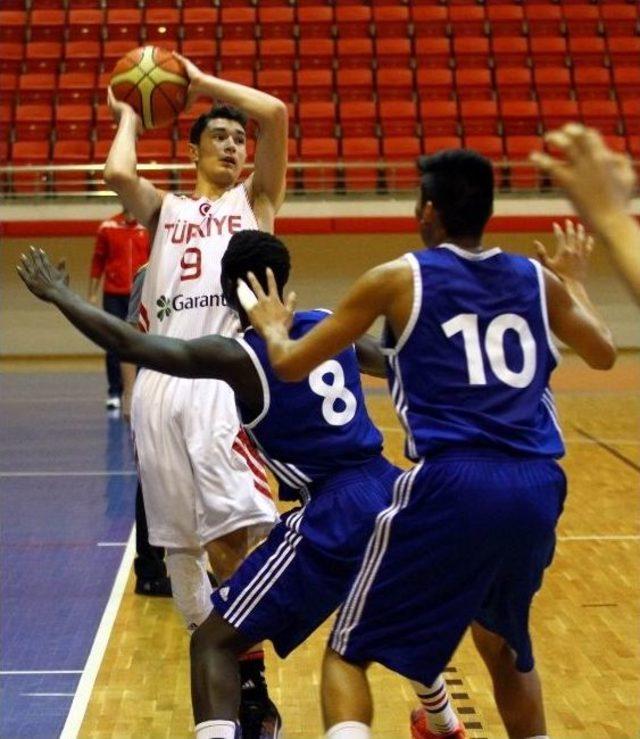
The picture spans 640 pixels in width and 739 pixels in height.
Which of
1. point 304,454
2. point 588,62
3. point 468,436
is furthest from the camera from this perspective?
point 588,62

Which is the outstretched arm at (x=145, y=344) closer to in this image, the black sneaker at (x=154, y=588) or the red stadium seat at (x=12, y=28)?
the black sneaker at (x=154, y=588)

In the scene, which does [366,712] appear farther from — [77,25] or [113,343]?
[77,25]

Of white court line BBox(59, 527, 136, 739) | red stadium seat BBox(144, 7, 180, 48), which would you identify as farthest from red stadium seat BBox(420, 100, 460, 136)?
white court line BBox(59, 527, 136, 739)

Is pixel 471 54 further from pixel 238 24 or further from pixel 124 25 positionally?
pixel 124 25

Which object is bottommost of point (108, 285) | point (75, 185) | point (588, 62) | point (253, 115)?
point (253, 115)

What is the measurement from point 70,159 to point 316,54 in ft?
13.0

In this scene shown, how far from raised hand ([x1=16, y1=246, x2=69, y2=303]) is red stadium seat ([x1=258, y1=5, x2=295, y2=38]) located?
1566 centimetres

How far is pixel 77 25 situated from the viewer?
18.2 m

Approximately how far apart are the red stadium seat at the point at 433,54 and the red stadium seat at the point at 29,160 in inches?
215

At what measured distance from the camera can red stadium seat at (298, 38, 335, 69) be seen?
17719 millimetres

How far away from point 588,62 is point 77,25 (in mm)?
7473

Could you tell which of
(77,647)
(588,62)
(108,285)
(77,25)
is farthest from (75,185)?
(77,647)

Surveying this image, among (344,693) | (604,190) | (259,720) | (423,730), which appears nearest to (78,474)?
(259,720)

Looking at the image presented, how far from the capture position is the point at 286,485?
3.36 meters
